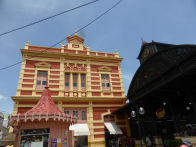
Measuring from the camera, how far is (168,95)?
35.2 feet

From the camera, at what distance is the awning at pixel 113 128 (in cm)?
1474

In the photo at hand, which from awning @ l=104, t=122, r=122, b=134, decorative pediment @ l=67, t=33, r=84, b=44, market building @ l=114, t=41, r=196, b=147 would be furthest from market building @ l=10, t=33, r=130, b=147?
market building @ l=114, t=41, r=196, b=147

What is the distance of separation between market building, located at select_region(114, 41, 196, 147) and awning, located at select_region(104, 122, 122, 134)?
1713 millimetres

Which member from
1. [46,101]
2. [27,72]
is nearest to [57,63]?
[27,72]

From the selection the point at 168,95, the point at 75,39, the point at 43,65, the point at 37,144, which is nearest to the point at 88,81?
the point at 43,65

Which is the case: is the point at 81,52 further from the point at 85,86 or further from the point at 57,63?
the point at 85,86

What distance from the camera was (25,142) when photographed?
662 centimetres

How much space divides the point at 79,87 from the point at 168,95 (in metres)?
9.90

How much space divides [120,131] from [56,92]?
8.62 metres

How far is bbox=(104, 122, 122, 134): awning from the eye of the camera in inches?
580

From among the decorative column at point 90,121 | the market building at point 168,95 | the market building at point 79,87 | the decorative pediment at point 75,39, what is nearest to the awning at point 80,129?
the market building at point 79,87

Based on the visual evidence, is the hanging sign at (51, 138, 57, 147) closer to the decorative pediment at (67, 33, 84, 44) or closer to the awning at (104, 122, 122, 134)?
the awning at (104, 122, 122, 134)

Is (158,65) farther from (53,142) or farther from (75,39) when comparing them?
(75,39)

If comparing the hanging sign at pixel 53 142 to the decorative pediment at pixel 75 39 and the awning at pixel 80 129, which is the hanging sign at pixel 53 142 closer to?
the awning at pixel 80 129
